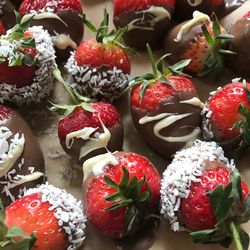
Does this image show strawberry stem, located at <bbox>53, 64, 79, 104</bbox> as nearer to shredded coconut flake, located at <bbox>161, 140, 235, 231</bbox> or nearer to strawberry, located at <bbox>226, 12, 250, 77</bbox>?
shredded coconut flake, located at <bbox>161, 140, 235, 231</bbox>

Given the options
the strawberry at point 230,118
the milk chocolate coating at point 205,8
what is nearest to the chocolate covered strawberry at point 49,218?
the strawberry at point 230,118

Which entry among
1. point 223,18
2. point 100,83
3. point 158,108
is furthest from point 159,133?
point 223,18

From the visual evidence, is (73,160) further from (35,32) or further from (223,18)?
(223,18)

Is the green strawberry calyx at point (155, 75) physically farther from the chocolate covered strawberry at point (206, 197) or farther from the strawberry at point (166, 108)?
the chocolate covered strawberry at point (206, 197)

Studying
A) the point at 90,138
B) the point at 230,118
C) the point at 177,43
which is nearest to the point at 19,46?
Result: the point at 90,138

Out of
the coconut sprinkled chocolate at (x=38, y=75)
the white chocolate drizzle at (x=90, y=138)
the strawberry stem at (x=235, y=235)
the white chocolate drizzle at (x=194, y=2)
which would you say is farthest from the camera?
the white chocolate drizzle at (x=194, y=2)

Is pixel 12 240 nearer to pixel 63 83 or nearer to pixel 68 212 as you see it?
pixel 68 212

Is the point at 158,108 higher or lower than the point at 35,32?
lower
